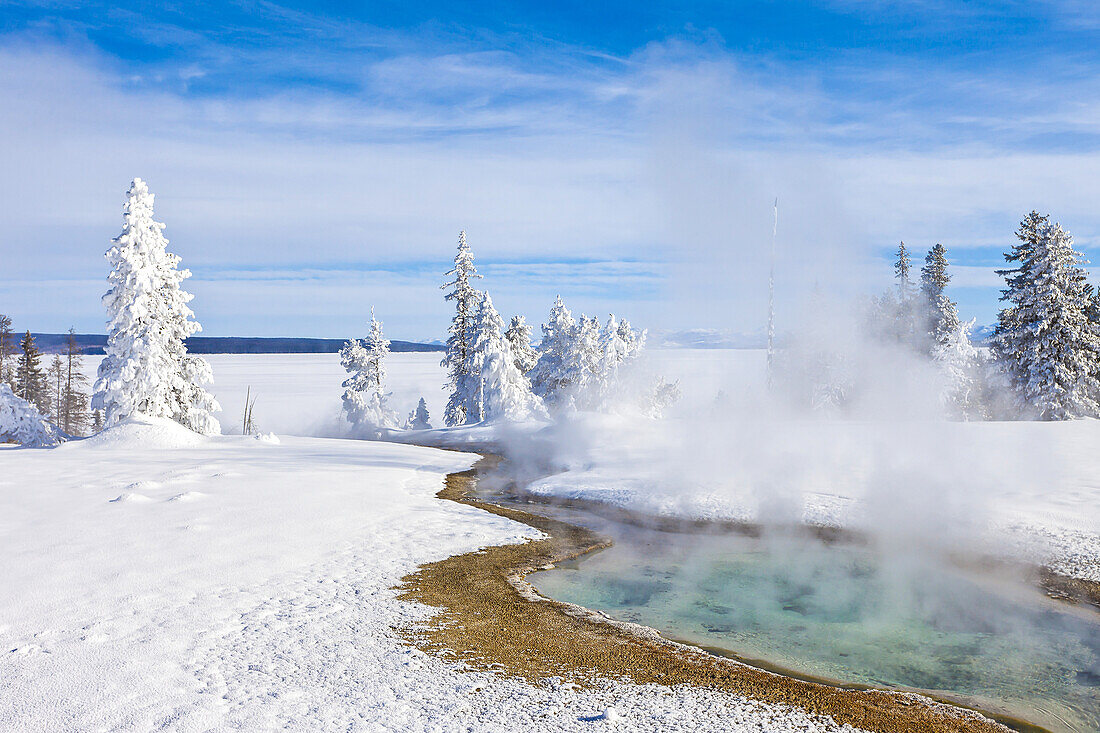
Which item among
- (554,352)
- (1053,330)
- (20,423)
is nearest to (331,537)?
(20,423)

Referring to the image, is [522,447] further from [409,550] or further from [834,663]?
[834,663]

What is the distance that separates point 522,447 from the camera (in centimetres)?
3772

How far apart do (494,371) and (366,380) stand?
15361mm

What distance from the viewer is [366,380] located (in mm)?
60062

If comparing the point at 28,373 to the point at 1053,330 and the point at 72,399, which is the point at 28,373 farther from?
the point at 1053,330

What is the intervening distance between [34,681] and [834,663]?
9.32m

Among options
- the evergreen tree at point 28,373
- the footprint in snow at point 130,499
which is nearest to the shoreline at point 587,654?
the footprint in snow at point 130,499

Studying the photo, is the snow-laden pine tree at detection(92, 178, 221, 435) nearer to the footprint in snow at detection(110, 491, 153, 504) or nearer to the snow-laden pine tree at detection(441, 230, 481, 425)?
the footprint in snow at detection(110, 491, 153, 504)

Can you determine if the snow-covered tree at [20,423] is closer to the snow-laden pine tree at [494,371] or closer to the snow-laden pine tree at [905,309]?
the snow-laden pine tree at [494,371]

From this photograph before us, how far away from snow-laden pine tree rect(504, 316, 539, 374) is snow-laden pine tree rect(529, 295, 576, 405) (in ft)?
3.62

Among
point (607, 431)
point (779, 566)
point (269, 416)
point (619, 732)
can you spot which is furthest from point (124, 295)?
point (269, 416)

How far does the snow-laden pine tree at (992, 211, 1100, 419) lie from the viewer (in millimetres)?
33156

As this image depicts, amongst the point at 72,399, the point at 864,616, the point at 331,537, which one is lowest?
the point at 72,399

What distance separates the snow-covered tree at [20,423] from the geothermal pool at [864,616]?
102ft
